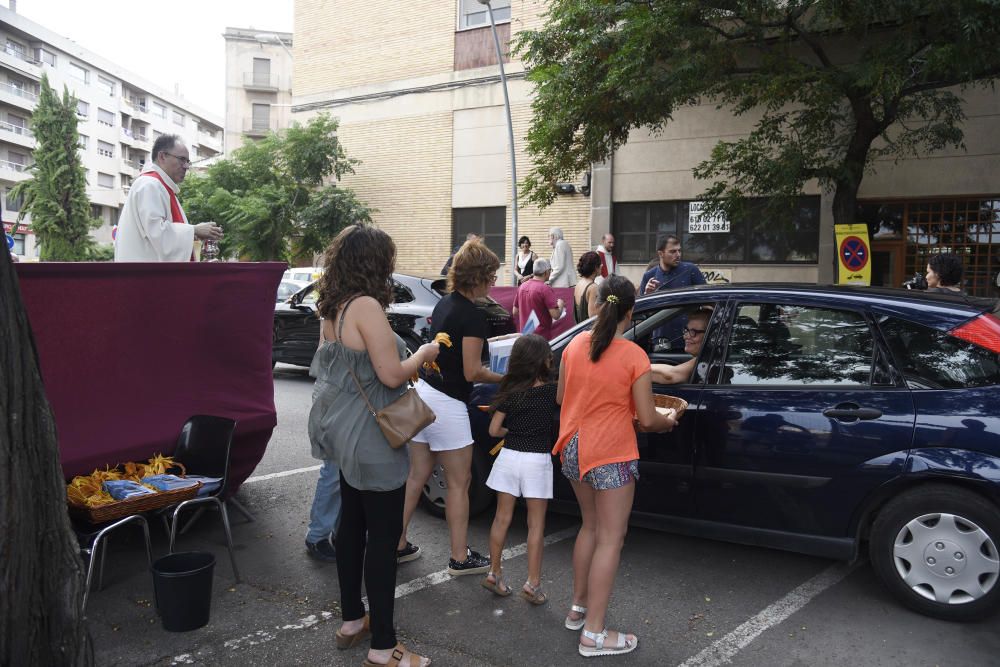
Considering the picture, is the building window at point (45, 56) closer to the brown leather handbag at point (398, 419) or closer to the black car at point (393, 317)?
the black car at point (393, 317)

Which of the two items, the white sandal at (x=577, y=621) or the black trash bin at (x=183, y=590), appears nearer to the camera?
the black trash bin at (x=183, y=590)

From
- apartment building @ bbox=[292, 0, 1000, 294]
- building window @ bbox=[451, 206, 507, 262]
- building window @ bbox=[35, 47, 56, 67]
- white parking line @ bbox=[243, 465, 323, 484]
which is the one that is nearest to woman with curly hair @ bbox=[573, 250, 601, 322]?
white parking line @ bbox=[243, 465, 323, 484]

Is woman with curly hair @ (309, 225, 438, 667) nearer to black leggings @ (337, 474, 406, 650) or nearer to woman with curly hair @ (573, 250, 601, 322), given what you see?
black leggings @ (337, 474, 406, 650)

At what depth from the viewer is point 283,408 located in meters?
9.27

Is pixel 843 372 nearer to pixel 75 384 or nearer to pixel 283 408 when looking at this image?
pixel 75 384

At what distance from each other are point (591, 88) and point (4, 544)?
11556 millimetres

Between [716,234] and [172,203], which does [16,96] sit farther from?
[172,203]

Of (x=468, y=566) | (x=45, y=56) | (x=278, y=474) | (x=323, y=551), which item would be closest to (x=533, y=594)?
(x=468, y=566)

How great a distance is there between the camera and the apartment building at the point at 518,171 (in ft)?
46.9

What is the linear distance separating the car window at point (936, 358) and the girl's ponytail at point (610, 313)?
4.60 ft

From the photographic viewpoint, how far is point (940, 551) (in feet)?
11.5

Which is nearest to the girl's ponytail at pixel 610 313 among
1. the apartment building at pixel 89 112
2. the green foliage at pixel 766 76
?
the green foliage at pixel 766 76

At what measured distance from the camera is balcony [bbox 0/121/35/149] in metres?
55.9

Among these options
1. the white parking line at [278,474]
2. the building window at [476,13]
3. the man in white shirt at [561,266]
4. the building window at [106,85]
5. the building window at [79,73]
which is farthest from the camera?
the building window at [106,85]
